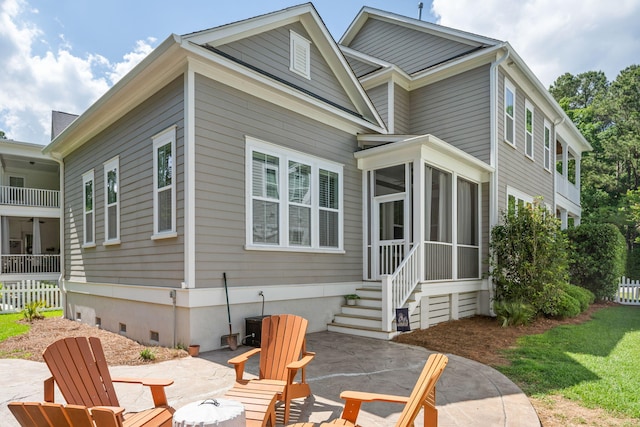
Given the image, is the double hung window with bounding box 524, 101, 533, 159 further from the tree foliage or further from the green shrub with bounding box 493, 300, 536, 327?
the tree foliage

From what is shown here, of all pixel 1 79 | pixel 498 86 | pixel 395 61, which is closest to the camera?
pixel 498 86

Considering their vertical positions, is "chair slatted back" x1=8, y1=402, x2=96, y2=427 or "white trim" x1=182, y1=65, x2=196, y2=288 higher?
"white trim" x1=182, y1=65, x2=196, y2=288

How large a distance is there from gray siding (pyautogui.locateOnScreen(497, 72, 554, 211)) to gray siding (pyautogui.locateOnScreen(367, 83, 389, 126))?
9.74 feet

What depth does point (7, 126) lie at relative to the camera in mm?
40500

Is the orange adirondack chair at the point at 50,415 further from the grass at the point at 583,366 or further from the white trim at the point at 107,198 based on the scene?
the white trim at the point at 107,198

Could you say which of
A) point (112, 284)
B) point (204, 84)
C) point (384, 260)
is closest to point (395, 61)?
point (384, 260)

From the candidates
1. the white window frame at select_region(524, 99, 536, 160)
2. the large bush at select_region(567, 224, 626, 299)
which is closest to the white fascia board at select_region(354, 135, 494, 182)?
the white window frame at select_region(524, 99, 536, 160)

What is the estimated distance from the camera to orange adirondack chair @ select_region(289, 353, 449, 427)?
2.45m

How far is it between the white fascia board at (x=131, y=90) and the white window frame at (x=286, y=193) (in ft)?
5.66

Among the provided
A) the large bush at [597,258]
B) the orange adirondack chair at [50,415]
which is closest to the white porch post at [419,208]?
the orange adirondack chair at [50,415]

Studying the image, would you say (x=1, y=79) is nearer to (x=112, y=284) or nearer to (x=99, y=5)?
(x=99, y=5)

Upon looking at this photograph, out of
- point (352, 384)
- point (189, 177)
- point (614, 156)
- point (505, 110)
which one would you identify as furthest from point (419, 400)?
point (614, 156)

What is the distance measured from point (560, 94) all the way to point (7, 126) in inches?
2129

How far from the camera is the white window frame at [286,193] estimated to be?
7.13 meters
